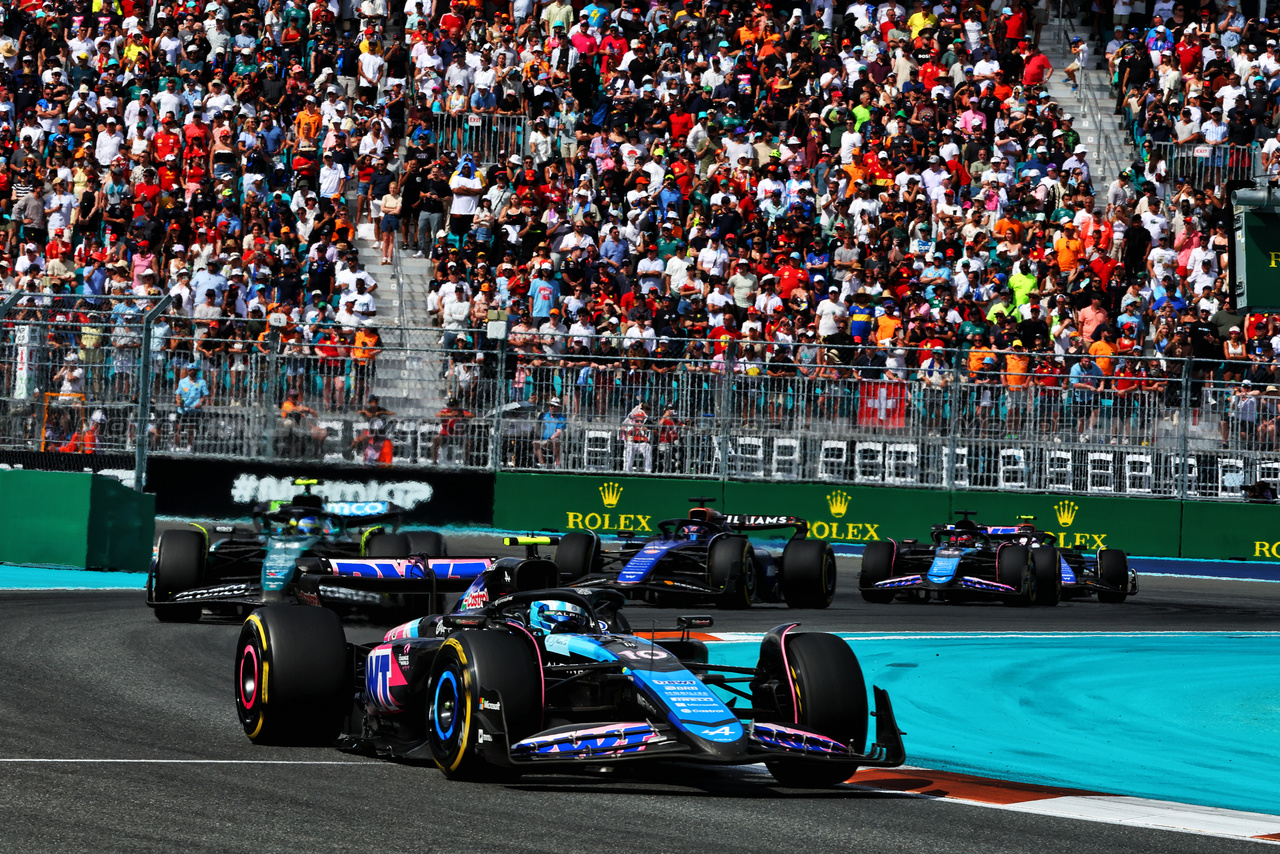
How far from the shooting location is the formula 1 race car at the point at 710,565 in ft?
54.6

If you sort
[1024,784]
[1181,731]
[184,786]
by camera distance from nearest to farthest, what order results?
[184,786], [1024,784], [1181,731]

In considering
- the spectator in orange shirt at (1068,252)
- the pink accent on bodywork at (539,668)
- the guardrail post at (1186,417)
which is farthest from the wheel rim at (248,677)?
the spectator in orange shirt at (1068,252)

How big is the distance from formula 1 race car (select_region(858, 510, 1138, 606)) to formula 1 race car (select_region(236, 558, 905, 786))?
31.5 ft

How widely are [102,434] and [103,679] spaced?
896 cm

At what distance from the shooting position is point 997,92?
2831 cm

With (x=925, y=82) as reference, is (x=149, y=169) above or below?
below

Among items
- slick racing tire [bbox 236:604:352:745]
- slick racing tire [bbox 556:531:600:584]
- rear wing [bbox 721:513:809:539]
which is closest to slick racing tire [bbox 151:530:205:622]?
slick racing tire [bbox 556:531:600:584]

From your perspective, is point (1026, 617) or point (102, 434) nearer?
point (1026, 617)

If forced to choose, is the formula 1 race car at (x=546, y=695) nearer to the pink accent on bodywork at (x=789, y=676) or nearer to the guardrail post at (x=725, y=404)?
the pink accent on bodywork at (x=789, y=676)

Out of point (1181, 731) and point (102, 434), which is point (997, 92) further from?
point (1181, 731)

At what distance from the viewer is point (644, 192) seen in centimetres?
2691

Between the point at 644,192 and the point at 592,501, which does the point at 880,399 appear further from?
the point at 644,192

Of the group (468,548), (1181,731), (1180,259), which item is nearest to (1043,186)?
(1180,259)

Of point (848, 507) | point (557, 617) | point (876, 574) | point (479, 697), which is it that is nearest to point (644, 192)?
point (848, 507)
